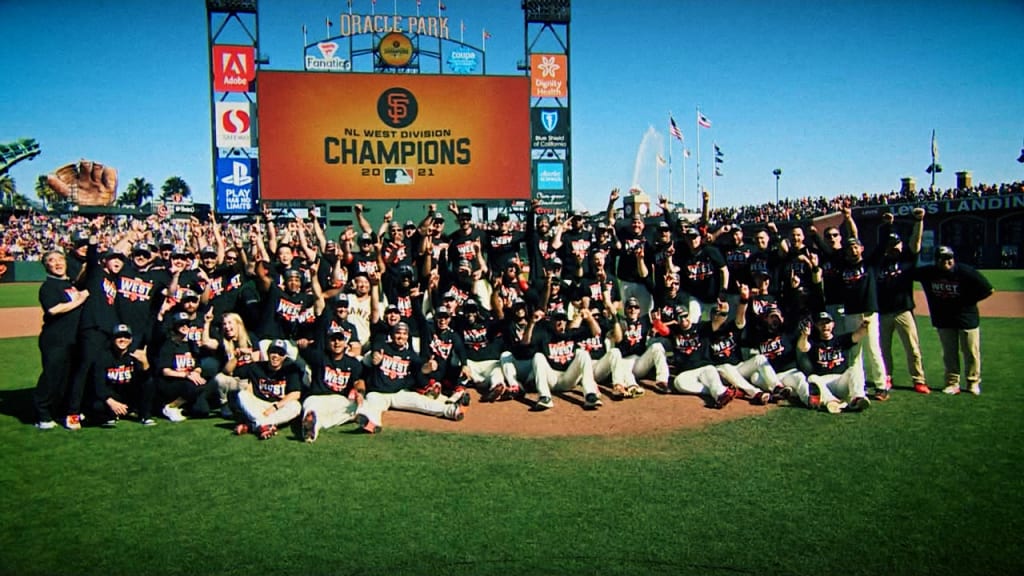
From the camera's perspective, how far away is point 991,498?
190 inches

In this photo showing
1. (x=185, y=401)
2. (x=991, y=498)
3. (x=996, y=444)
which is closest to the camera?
(x=991, y=498)

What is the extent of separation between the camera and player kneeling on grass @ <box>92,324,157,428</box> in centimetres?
727

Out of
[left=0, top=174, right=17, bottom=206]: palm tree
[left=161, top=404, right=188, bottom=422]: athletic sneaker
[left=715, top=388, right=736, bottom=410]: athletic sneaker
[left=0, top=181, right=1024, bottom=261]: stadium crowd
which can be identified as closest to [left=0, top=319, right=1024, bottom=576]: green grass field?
[left=161, top=404, right=188, bottom=422]: athletic sneaker

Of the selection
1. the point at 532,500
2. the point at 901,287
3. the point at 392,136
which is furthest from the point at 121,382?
the point at 392,136

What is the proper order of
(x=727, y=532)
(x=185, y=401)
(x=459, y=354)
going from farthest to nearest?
1. (x=459, y=354)
2. (x=185, y=401)
3. (x=727, y=532)

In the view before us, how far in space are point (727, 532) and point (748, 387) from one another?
378 centimetres

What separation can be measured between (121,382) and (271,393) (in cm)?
175

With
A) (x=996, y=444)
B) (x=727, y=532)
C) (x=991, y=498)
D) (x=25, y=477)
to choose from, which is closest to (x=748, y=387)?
(x=996, y=444)

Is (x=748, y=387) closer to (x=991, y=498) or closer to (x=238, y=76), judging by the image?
(x=991, y=498)

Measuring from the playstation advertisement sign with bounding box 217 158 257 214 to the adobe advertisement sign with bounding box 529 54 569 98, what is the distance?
34.5 ft

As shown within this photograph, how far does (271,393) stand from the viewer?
7.12 m

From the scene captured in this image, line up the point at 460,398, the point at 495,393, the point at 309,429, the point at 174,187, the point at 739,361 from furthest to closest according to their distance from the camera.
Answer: the point at 174,187
the point at 739,361
the point at 495,393
the point at 460,398
the point at 309,429

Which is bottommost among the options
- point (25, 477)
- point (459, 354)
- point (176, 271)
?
point (25, 477)

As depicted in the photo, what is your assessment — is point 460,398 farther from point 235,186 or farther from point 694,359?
point 235,186
